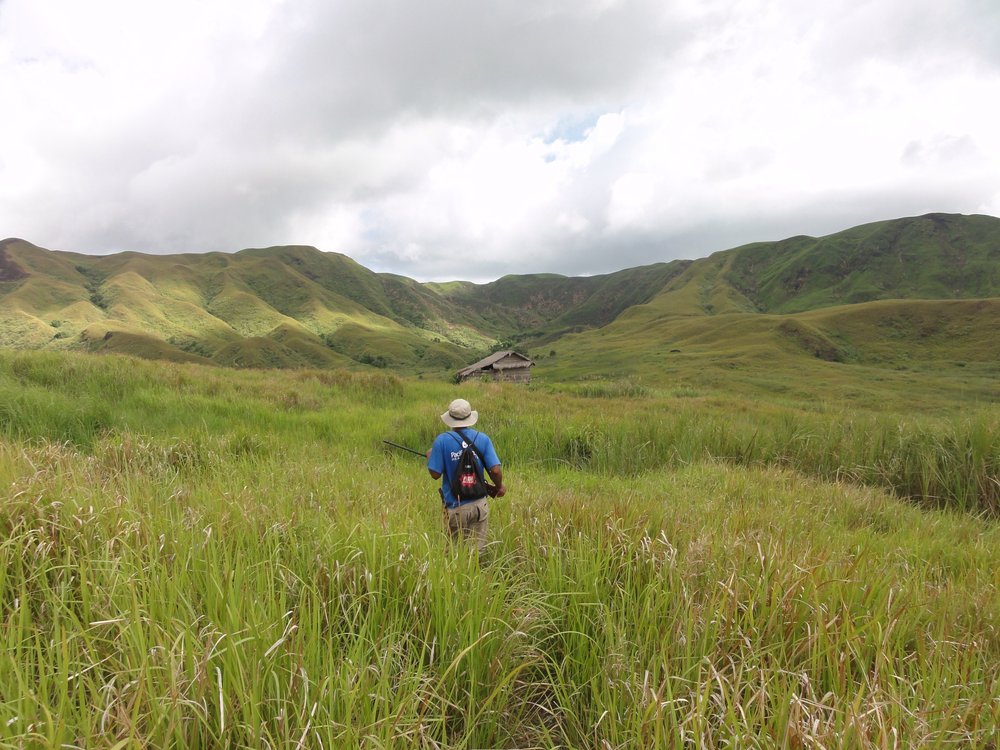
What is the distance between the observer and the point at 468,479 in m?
4.33

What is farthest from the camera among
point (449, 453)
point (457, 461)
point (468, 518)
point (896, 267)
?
point (896, 267)

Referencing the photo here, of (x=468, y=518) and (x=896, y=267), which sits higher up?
(x=896, y=267)

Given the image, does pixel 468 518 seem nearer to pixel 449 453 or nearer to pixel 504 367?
pixel 449 453

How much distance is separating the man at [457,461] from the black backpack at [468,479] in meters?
0.05

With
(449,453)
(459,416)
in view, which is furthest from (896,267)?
(449,453)

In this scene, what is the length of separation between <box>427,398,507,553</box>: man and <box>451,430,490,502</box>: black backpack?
1.8 inches

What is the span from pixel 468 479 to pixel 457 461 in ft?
0.82

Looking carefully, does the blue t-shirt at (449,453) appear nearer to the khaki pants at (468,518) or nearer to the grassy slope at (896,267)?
the khaki pants at (468,518)

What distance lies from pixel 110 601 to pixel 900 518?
7773 millimetres

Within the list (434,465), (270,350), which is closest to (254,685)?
(434,465)

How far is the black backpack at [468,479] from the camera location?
14.1ft

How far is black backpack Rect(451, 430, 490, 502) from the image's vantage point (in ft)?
14.1

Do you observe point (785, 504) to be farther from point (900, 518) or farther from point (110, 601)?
point (110, 601)

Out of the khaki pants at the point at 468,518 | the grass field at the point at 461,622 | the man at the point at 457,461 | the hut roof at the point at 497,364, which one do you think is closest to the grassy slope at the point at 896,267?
the hut roof at the point at 497,364
